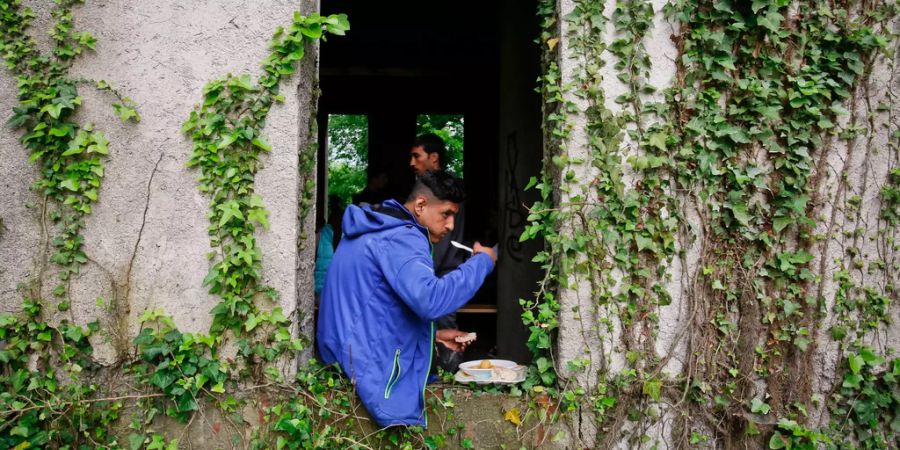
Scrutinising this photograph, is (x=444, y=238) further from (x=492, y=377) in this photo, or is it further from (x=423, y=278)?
(x=423, y=278)

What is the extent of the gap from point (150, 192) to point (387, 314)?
1.27 meters

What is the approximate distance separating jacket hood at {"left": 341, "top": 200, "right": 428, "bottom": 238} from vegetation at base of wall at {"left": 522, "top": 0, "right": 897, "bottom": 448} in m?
0.63

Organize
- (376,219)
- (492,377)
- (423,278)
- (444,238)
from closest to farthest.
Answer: (423,278), (376,219), (492,377), (444,238)

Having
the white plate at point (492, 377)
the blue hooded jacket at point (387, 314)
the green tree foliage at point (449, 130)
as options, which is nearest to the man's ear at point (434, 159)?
the blue hooded jacket at point (387, 314)

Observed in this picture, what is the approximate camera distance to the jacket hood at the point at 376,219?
294cm

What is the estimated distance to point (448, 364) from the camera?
3363 millimetres

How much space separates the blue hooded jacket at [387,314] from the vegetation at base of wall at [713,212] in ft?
1.68

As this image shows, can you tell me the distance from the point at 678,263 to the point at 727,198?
0.40 metres

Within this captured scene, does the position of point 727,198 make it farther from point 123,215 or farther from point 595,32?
point 123,215

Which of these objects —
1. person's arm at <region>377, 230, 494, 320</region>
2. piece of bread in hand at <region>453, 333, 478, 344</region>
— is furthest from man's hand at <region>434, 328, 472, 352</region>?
person's arm at <region>377, 230, 494, 320</region>

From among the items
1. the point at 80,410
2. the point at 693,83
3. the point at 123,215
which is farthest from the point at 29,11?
the point at 693,83

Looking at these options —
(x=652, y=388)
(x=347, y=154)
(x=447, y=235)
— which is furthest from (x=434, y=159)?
(x=347, y=154)

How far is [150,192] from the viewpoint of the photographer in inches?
118

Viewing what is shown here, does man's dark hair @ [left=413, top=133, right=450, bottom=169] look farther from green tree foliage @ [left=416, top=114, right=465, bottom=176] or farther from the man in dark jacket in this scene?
green tree foliage @ [left=416, top=114, right=465, bottom=176]
